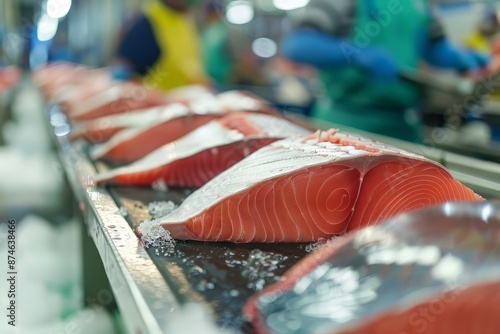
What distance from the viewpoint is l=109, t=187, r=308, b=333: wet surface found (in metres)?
0.91

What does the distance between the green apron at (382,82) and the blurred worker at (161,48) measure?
218 cm

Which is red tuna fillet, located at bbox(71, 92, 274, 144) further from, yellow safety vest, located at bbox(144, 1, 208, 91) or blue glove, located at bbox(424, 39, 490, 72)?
yellow safety vest, located at bbox(144, 1, 208, 91)

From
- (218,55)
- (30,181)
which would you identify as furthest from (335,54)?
(218,55)

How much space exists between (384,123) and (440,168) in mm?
2117

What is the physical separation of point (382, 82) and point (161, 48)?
2.69 m

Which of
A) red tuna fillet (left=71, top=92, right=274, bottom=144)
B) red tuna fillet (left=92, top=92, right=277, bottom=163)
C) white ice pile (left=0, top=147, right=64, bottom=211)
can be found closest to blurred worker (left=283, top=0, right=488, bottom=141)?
red tuna fillet (left=71, top=92, right=274, bottom=144)

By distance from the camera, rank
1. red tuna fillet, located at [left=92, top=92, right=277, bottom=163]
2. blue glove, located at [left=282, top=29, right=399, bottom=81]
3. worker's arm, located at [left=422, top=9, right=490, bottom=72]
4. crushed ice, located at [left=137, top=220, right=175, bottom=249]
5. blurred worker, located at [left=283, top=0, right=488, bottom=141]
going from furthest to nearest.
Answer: worker's arm, located at [left=422, top=9, right=490, bottom=72], blurred worker, located at [left=283, top=0, right=488, bottom=141], blue glove, located at [left=282, top=29, right=399, bottom=81], red tuna fillet, located at [left=92, top=92, right=277, bottom=163], crushed ice, located at [left=137, top=220, right=175, bottom=249]

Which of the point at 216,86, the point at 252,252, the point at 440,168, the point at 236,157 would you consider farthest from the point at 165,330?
the point at 216,86

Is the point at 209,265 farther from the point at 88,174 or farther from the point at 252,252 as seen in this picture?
the point at 88,174

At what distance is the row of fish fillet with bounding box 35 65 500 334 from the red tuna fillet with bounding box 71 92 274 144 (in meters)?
0.01

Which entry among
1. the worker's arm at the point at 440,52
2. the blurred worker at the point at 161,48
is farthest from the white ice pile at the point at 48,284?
the blurred worker at the point at 161,48

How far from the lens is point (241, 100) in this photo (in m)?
2.88

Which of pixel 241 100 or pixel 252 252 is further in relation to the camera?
pixel 241 100

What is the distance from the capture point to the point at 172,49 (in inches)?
208
